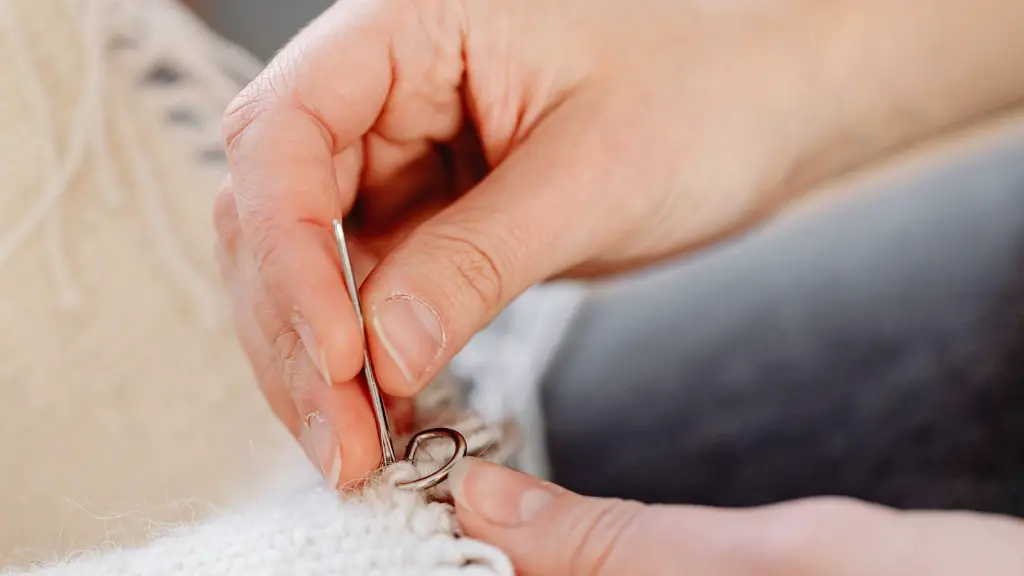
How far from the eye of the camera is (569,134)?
0.59 m

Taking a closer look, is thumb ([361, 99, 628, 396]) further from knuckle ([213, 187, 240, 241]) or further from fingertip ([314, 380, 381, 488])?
knuckle ([213, 187, 240, 241])

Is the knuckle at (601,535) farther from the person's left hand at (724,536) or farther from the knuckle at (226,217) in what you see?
the knuckle at (226,217)

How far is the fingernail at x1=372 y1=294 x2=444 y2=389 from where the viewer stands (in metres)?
0.49

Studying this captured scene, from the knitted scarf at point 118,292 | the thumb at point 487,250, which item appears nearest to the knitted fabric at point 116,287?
the knitted scarf at point 118,292

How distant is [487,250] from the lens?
532 millimetres

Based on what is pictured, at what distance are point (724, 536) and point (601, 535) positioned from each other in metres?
0.07

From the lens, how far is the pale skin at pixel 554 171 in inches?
16.1

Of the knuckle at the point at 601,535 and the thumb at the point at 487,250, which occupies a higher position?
the thumb at the point at 487,250

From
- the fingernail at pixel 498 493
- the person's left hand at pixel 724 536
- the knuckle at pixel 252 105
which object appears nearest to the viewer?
the person's left hand at pixel 724 536

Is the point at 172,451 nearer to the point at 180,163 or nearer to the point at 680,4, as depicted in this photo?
the point at 180,163

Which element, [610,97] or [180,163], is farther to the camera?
[180,163]

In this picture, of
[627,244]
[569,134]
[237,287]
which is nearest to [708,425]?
[627,244]

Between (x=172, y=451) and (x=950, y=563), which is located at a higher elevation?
(x=950, y=563)

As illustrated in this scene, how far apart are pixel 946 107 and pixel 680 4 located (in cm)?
28
